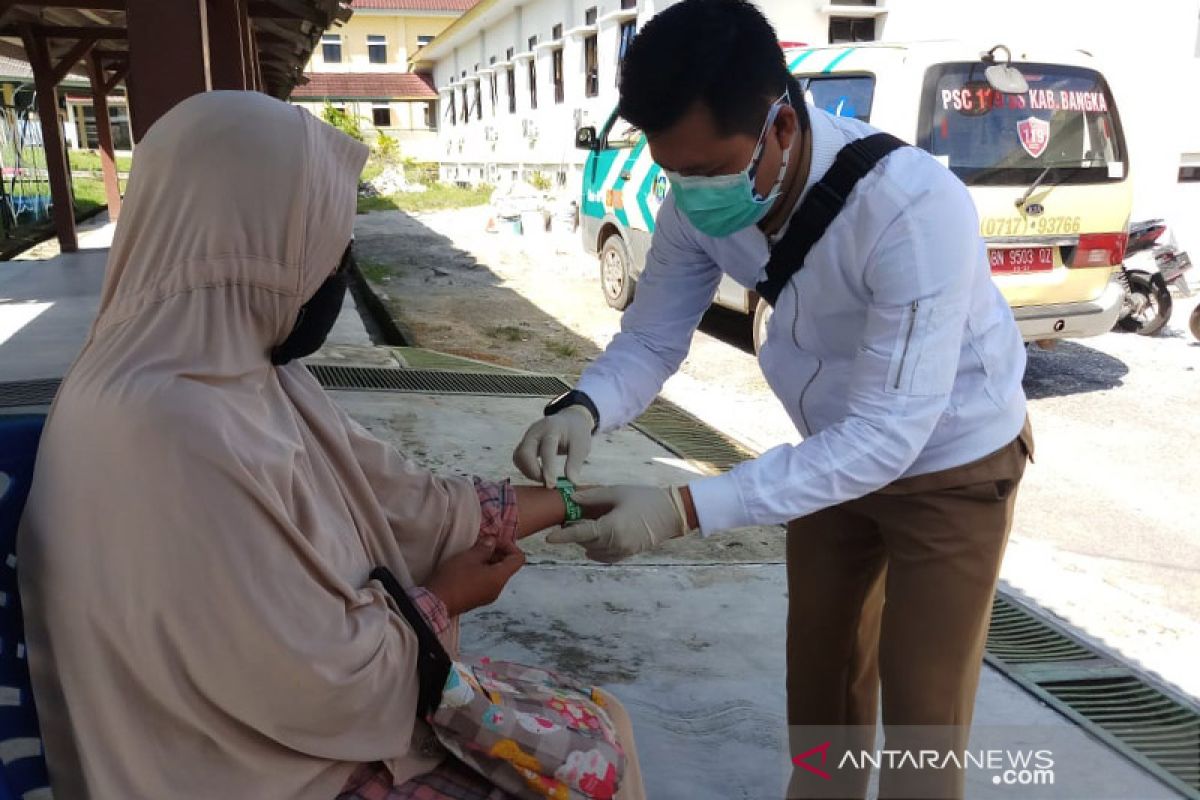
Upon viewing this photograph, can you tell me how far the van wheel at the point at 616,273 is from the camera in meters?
7.97

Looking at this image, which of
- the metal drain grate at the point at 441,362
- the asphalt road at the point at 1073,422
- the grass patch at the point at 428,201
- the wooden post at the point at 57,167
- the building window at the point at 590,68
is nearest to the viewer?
the asphalt road at the point at 1073,422

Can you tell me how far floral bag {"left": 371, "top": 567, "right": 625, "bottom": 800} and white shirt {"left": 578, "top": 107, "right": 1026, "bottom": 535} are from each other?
0.39 meters

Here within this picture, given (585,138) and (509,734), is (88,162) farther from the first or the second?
(509,734)

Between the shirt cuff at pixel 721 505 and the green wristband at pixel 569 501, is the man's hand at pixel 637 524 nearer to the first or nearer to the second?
the shirt cuff at pixel 721 505

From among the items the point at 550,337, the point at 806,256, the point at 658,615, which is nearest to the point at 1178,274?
the point at 550,337

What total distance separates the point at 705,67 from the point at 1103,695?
210cm

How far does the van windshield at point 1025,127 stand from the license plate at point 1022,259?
0.36 meters

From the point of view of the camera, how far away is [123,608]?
120cm

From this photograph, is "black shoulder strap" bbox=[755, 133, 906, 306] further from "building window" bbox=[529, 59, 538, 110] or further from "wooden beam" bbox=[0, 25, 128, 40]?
"building window" bbox=[529, 59, 538, 110]

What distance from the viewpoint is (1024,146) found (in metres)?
5.41

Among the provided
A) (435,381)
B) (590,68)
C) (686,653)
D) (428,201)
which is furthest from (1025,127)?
(428,201)

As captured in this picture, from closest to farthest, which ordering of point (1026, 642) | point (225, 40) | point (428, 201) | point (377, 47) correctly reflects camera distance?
1. point (1026, 642)
2. point (225, 40)
3. point (428, 201)
4. point (377, 47)

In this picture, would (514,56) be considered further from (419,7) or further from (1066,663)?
(1066,663)

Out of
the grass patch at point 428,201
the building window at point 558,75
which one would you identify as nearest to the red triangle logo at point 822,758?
the building window at point 558,75
